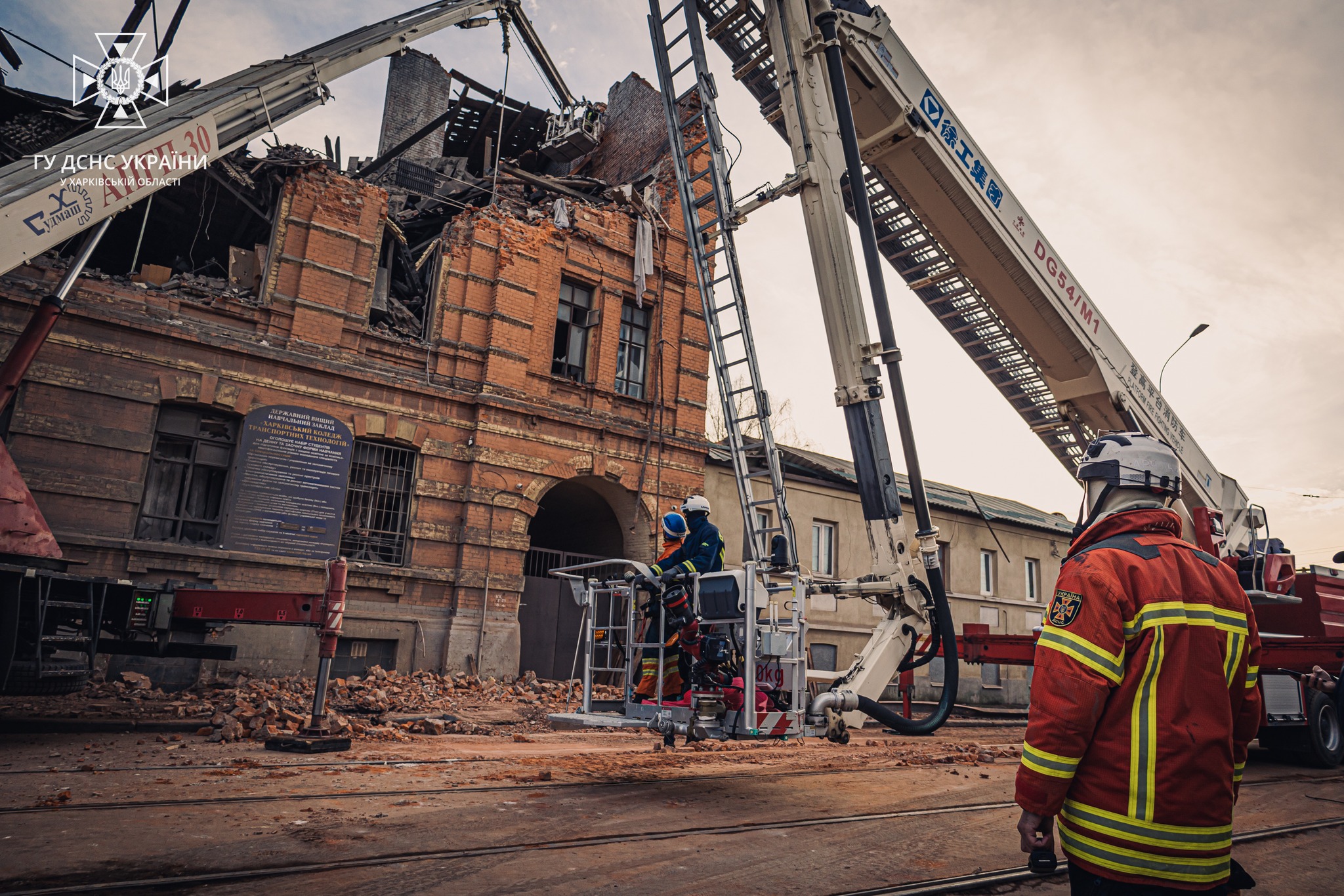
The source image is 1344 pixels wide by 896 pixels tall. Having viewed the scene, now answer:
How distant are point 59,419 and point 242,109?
5.46 m

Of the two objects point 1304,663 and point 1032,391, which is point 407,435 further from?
point 1304,663

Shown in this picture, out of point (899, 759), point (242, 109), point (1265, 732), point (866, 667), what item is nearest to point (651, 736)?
point (899, 759)

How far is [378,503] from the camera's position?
1377 cm

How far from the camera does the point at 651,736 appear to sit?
Answer: 9.95 meters

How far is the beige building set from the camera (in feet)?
60.1

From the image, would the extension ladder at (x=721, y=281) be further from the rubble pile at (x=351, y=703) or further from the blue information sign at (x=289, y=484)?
the blue information sign at (x=289, y=484)

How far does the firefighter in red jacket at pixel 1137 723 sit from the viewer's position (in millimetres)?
2135

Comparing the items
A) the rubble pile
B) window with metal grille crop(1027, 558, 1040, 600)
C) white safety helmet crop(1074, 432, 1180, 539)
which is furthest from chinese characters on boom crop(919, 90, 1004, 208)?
window with metal grille crop(1027, 558, 1040, 600)

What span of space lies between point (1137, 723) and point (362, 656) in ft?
42.3

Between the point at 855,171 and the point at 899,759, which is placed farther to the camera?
the point at 899,759

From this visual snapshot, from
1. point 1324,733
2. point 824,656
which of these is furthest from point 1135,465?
point 824,656

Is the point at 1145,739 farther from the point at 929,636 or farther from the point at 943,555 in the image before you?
the point at 943,555

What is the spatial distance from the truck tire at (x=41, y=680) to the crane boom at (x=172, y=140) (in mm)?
3398

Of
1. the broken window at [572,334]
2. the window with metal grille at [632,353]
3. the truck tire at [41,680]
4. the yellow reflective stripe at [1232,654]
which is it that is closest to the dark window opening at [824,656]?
the window with metal grille at [632,353]
